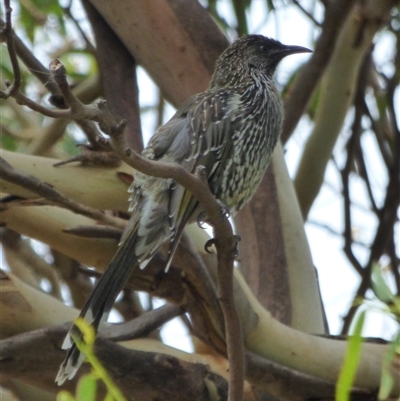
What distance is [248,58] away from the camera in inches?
139

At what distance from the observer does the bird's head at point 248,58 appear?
3486 mm

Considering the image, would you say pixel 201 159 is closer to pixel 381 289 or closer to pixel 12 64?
pixel 12 64

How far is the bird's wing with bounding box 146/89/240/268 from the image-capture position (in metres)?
2.92

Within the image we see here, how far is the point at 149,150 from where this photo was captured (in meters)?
3.00

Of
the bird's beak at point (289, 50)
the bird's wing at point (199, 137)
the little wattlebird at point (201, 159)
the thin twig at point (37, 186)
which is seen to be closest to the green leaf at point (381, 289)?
the little wattlebird at point (201, 159)

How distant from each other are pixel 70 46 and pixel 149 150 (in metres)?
1.99

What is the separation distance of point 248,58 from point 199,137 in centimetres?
73

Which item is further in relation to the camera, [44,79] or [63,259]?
[63,259]

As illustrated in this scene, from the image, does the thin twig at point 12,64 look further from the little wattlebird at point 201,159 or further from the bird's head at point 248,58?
the bird's head at point 248,58

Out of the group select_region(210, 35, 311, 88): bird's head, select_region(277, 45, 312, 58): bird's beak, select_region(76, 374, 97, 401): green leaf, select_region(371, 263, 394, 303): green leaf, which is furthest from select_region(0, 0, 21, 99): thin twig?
select_region(277, 45, 312, 58): bird's beak

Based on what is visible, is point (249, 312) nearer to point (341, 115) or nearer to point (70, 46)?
point (341, 115)

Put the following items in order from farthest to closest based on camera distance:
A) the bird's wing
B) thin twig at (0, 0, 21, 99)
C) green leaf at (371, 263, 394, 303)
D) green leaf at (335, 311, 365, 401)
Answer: the bird's wing
thin twig at (0, 0, 21, 99)
green leaf at (371, 263, 394, 303)
green leaf at (335, 311, 365, 401)

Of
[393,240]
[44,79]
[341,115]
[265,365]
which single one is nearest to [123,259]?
[265,365]

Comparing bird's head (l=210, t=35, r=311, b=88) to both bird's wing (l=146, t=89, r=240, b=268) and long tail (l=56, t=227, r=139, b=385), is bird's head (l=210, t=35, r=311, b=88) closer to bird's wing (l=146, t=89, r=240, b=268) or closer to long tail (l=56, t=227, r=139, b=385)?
bird's wing (l=146, t=89, r=240, b=268)
